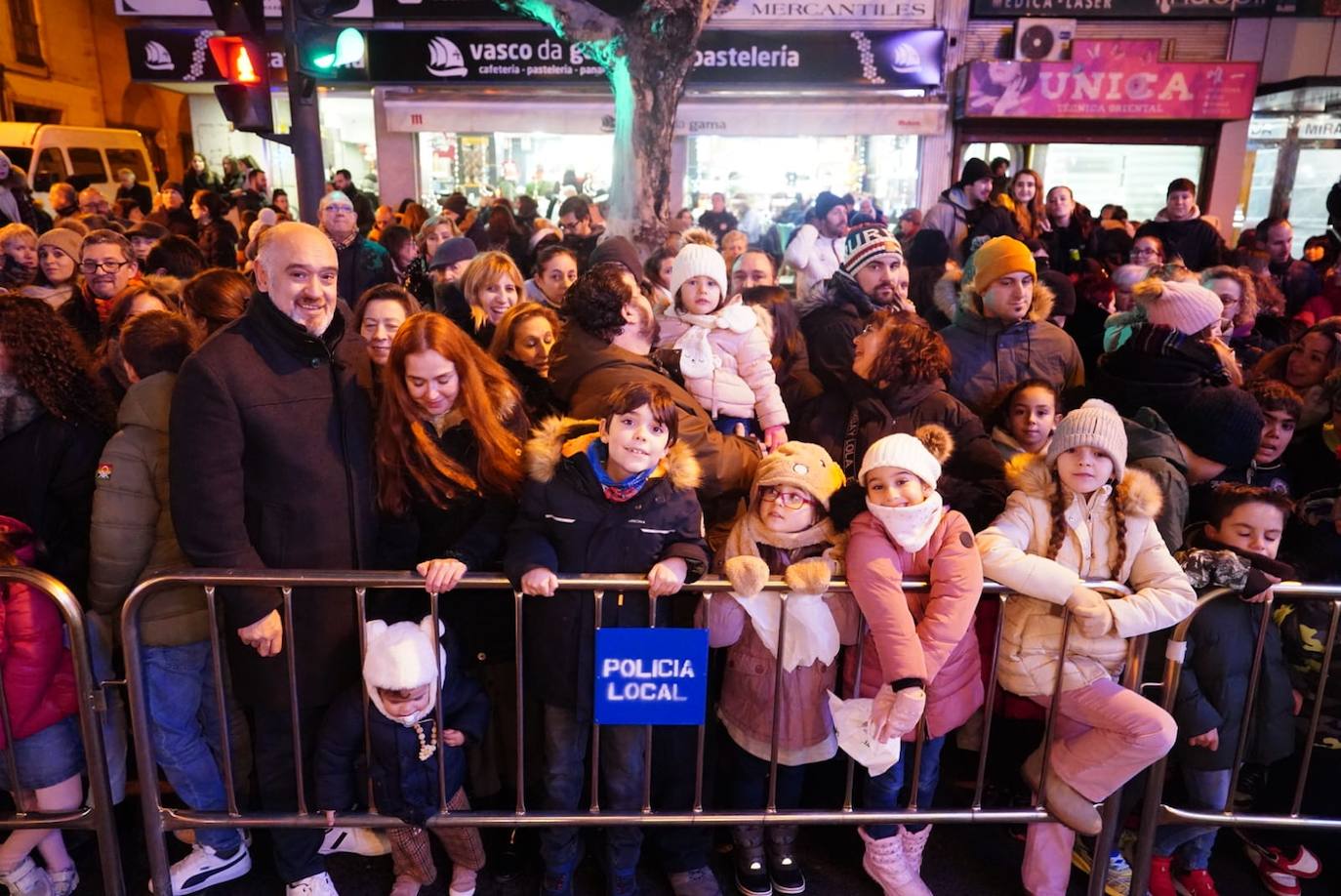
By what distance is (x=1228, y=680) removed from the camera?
3.22 metres

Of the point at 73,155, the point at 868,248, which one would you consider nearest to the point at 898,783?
the point at 868,248

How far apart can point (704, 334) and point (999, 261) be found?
147cm

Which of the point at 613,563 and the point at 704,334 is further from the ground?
the point at 704,334

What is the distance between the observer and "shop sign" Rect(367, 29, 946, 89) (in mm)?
Result: 14852

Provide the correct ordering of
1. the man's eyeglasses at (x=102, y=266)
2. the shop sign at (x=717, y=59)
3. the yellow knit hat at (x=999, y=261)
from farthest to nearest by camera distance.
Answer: the shop sign at (x=717, y=59)
the man's eyeglasses at (x=102, y=266)
the yellow knit hat at (x=999, y=261)

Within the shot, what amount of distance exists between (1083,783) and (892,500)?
3.89ft

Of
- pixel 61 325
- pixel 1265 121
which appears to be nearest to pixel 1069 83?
pixel 1265 121

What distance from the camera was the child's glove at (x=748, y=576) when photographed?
2955 mm

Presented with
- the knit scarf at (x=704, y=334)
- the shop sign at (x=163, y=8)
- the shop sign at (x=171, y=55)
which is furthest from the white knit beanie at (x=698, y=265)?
the shop sign at (x=171, y=55)

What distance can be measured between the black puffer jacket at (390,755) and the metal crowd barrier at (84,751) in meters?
0.71

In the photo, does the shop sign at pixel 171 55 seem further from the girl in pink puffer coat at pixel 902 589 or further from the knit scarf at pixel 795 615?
the girl in pink puffer coat at pixel 902 589

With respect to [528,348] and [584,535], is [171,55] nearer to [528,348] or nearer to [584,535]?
[528,348]

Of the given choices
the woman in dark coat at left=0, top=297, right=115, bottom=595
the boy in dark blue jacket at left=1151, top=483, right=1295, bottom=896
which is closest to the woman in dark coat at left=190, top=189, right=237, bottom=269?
the woman in dark coat at left=0, top=297, right=115, bottom=595

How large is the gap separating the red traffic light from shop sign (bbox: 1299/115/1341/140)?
15.7 m
